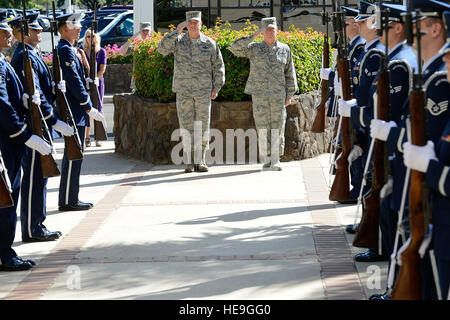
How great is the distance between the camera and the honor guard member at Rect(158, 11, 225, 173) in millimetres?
11836

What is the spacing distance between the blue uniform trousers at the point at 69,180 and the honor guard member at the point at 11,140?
2255 millimetres

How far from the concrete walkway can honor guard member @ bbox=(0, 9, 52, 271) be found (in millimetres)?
178

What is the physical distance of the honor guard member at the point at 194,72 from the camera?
1184 cm

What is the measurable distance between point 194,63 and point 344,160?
4752 millimetres

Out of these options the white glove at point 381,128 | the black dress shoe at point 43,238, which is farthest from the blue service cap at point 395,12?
the black dress shoe at point 43,238

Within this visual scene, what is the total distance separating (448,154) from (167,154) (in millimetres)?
8627

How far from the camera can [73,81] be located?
30.5 feet

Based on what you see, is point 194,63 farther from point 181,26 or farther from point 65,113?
point 65,113

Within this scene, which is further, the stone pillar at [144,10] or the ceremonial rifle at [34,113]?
the stone pillar at [144,10]

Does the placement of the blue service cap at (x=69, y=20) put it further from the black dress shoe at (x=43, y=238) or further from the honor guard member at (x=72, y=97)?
the black dress shoe at (x=43, y=238)

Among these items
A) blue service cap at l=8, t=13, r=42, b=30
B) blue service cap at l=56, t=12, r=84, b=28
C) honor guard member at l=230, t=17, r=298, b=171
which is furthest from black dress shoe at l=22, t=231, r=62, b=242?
honor guard member at l=230, t=17, r=298, b=171

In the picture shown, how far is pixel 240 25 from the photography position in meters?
20.0

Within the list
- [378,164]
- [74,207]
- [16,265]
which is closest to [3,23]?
[16,265]
